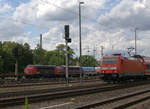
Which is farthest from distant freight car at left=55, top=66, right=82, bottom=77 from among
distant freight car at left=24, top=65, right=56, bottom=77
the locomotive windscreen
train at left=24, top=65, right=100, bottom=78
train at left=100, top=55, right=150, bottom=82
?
the locomotive windscreen

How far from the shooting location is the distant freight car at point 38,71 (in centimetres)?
4516

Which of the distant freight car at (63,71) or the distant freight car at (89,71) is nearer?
the distant freight car at (63,71)

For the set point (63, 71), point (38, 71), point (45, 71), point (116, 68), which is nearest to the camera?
point (116, 68)

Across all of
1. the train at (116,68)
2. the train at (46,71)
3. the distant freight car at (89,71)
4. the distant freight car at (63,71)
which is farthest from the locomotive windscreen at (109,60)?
the distant freight car at (89,71)

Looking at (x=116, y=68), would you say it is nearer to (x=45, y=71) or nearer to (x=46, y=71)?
(x=45, y=71)

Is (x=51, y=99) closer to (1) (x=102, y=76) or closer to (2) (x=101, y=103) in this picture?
(2) (x=101, y=103)

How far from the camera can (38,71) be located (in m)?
45.8

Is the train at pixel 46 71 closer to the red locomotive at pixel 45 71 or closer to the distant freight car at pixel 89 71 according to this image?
the red locomotive at pixel 45 71

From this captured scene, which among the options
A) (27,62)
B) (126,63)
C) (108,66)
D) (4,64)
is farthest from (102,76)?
(27,62)

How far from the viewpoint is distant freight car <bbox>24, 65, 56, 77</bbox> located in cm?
4516

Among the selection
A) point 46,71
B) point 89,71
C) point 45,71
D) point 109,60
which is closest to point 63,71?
point 46,71

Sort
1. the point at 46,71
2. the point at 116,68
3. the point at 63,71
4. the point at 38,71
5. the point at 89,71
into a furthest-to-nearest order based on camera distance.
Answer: the point at 89,71, the point at 63,71, the point at 46,71, the point at 38,71, the point at 116,68

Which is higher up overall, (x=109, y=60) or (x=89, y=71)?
(x=109, y=60)

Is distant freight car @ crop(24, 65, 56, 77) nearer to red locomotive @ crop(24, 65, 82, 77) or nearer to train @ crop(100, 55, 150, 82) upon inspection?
red locomotive @ crop(24, 65, 82, 77)
